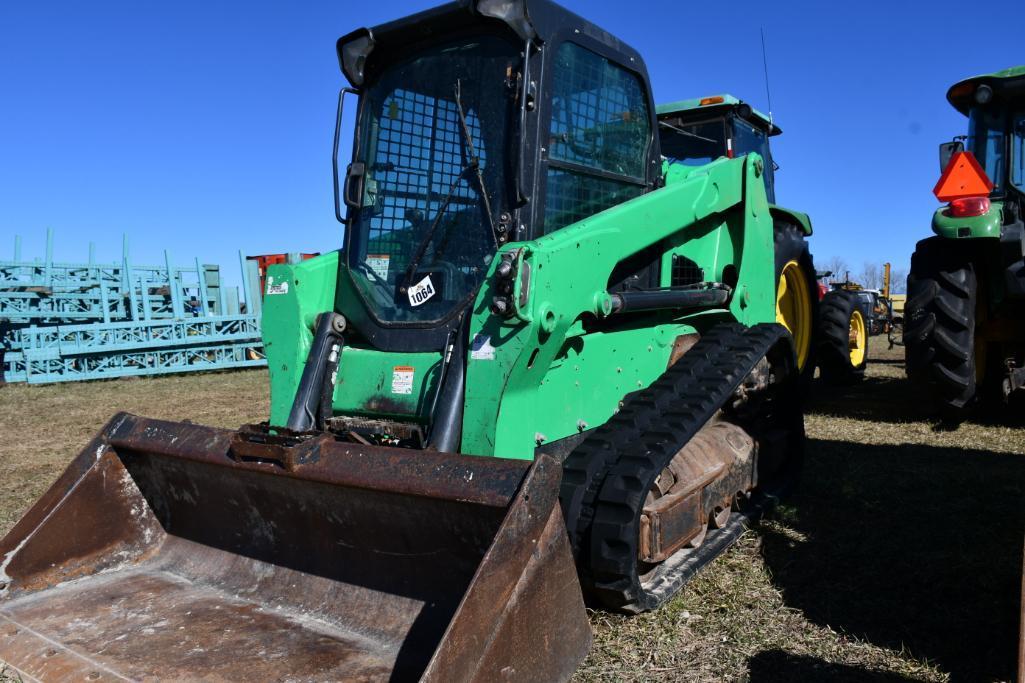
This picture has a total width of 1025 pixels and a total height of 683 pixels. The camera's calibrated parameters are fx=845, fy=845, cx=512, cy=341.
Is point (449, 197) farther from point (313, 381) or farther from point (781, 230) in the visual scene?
point (781, 230)

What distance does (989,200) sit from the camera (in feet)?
21.3

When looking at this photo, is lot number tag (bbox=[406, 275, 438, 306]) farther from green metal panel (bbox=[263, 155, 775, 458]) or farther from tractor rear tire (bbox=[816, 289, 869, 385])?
tractor rear tire (bbox=[816, 289, 869, 385])

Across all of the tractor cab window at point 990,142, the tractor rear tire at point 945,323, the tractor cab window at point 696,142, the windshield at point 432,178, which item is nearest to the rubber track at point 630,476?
the windshield at point 432,178

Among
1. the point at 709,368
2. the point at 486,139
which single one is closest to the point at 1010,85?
the point at 709,368

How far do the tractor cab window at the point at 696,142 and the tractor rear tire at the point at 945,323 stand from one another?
1864 mm

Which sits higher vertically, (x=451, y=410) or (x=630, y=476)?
(x=451, y=410)

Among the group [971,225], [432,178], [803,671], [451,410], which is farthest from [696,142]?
[803,671]

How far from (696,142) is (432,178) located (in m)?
3.99

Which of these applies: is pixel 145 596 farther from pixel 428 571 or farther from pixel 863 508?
pixel 863 508

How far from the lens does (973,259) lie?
6.41 metres

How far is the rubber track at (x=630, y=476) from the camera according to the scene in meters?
2.99

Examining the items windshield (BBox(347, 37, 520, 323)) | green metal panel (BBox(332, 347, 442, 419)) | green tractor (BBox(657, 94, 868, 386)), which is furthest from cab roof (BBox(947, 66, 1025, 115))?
green metal panel (BBox(332, 347, 442, 419))

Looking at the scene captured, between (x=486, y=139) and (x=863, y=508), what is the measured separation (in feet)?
9.08

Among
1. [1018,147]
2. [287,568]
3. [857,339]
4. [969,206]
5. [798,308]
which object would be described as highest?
[1018,147]
